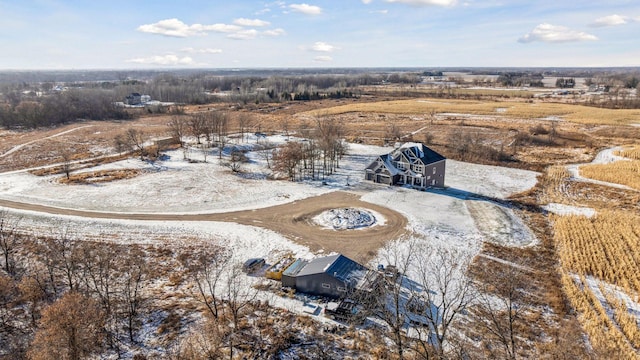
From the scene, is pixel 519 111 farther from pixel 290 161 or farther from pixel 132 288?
pixel 132 288

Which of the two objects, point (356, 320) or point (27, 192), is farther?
point (27, 192)

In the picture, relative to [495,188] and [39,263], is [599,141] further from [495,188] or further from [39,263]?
[39,263]

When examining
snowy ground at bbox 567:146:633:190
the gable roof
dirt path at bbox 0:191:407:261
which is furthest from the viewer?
snowy ground at bbox 567:146:633:190

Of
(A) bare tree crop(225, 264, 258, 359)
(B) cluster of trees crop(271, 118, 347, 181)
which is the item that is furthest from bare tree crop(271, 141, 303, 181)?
(A) bare tree crop(225, 264, 258, 359)

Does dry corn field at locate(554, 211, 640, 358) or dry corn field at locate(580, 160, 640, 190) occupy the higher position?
dry corn field at locate(580, 160, 640, 190)

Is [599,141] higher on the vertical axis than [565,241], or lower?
higher

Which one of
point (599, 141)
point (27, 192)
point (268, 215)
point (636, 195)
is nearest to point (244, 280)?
point (268, 215)

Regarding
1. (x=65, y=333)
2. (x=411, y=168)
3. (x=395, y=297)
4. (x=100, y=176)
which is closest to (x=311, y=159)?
(x=411, y=168)

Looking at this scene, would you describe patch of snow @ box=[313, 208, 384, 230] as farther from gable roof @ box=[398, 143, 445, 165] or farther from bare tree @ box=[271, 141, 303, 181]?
bare tree @ box=[271, 141, 303, 181]

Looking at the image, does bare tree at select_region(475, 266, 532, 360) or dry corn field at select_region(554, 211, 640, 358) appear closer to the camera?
bare tree at select_region(475, 266, 532, 360)

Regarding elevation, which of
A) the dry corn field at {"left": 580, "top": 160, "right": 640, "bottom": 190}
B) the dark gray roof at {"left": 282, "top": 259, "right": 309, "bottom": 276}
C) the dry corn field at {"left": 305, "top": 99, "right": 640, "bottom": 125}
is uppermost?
the dry corn field at {"left": 305, "top": 99, "right": 640, "bottom": 125}
